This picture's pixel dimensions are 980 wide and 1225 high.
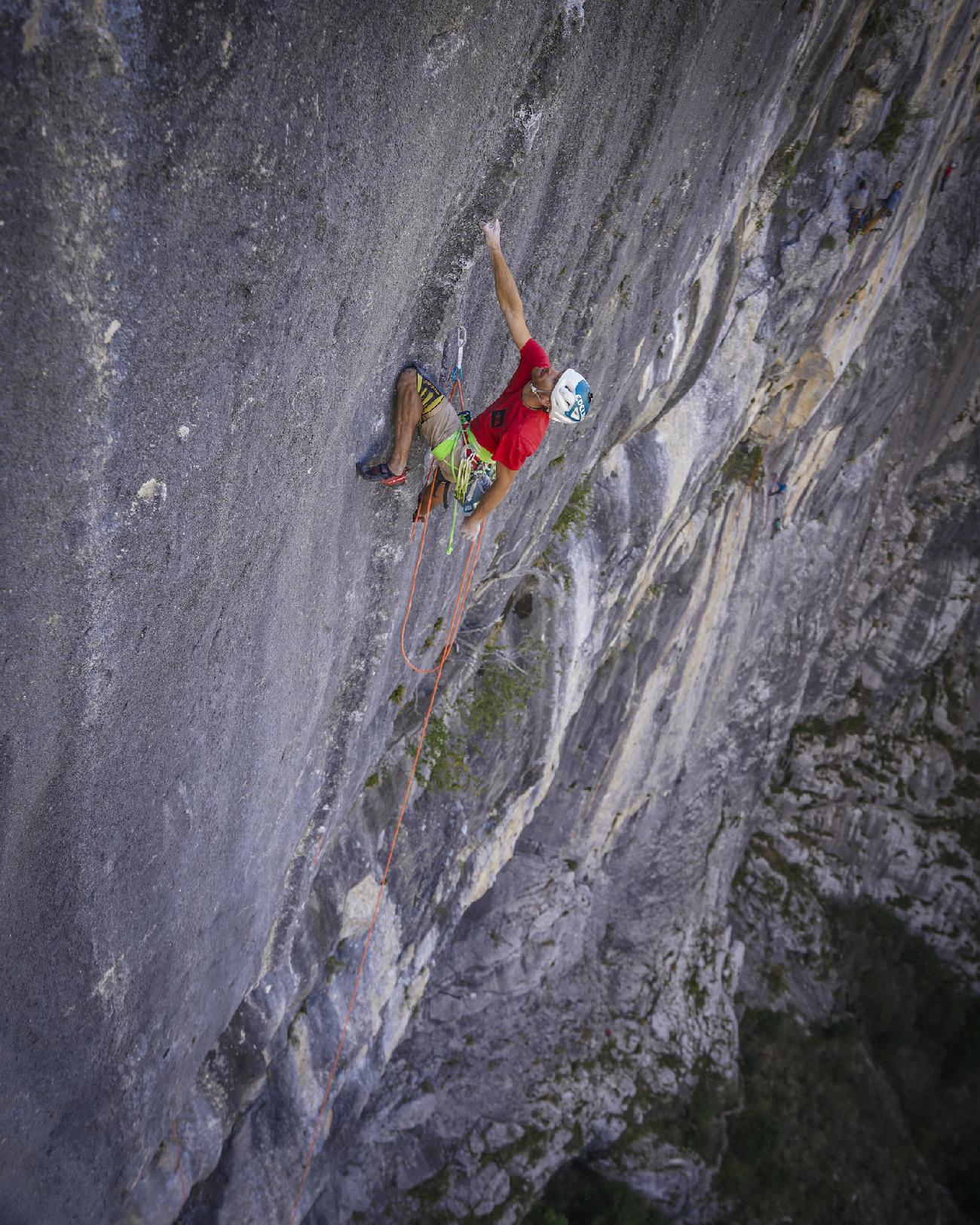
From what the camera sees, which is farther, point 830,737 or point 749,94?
point 830,737

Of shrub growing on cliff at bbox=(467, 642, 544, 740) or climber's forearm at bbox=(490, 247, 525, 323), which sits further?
shrub growing on cliff at bbox=(467, 642, 544, 740)

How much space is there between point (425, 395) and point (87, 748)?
89.7 inches

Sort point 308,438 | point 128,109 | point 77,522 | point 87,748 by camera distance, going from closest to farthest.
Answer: point 128,109 < point 77,522 < point 87,748 < point 308,438

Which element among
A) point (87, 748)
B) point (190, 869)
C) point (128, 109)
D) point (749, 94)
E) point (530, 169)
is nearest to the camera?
point (128, 109)

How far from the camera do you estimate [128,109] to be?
2.06 metres

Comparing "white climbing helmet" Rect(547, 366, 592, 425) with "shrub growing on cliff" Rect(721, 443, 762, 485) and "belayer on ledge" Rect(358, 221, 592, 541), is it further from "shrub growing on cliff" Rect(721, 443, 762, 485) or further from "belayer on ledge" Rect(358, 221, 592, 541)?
"shrub growing on cliff" Rect(721, 443, 762, 485)

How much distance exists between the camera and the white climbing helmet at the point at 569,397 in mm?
3758

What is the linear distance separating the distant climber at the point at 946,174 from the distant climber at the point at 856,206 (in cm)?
395

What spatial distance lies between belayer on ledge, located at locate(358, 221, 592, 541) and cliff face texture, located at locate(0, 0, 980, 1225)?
15 cm

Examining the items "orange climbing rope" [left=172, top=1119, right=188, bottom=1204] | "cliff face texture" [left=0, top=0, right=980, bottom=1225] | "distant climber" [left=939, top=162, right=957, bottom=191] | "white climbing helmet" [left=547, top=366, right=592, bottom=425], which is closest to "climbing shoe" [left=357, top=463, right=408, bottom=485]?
"cliff face texture" [left=0, top=0, right=980, bottom=1225]

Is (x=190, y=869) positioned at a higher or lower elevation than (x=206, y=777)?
lower

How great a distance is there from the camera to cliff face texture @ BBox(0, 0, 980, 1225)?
8.22ft

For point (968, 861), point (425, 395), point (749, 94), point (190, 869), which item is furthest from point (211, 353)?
point (968, 861)

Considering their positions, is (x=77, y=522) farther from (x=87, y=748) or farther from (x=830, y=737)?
(x=830, y=737)
